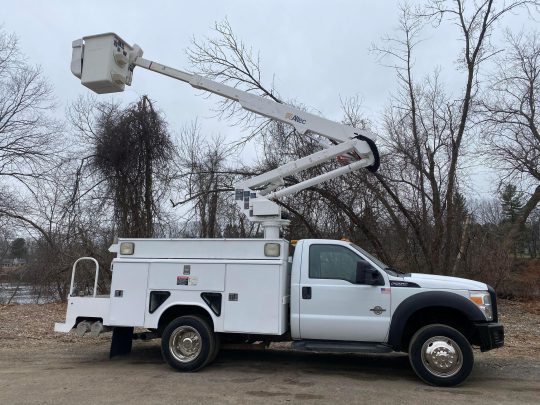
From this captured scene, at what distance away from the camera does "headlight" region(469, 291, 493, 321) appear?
6.66 metres

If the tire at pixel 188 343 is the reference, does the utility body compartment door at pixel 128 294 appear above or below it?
above

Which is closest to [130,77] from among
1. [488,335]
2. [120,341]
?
[120,341]

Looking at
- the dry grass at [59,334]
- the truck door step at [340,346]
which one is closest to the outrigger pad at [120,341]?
the dry grass at [59,334]

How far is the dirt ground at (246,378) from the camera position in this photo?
6.04m

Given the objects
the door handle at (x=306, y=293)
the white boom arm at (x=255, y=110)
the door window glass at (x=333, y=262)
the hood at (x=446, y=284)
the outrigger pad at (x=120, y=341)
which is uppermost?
the white boom arm at (x=255, y=110)

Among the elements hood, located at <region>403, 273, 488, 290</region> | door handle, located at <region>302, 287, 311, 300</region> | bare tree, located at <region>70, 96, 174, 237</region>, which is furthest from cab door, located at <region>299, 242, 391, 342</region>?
bare tree, located at <region>70, 96, 174, 237</region>

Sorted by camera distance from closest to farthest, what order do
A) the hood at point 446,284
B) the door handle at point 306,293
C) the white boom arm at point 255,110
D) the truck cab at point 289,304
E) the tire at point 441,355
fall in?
1. the tire at point 441,355
2. the truck cab at point 289,304
3. the hood at point 446,284
4. the door handle at point 306,293
5. the white boom arm at point 255,110

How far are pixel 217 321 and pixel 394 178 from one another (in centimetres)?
1063

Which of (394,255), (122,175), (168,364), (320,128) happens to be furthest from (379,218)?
(168,364)

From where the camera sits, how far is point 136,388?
6.45 metres

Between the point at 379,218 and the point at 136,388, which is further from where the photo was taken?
the point at 379,218

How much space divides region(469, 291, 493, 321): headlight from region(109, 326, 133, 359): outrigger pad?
216 inches

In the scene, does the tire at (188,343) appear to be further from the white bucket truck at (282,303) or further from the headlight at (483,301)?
the headlight at (483,301)

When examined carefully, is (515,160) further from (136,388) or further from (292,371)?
(136,388)
